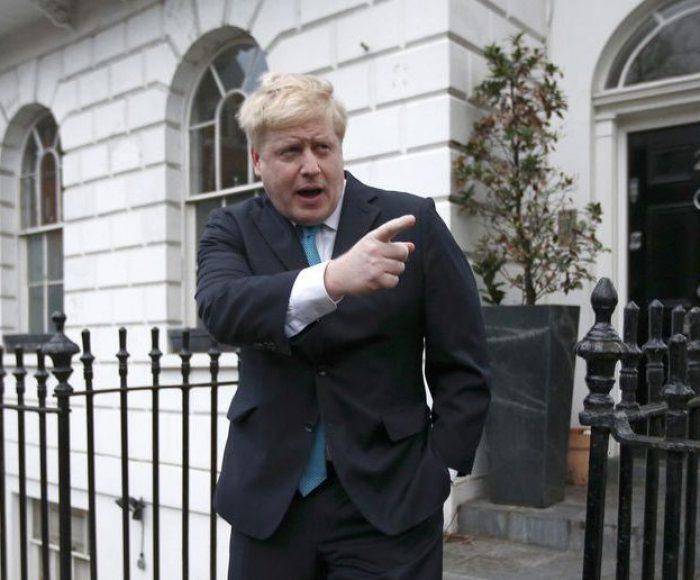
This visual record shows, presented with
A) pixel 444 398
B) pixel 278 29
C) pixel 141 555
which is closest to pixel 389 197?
pixel 444 398

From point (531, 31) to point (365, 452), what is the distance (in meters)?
4.49

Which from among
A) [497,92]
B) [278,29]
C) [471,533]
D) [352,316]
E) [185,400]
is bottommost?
[471,533]

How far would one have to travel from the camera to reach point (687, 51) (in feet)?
15.9

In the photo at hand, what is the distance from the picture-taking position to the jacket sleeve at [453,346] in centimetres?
181

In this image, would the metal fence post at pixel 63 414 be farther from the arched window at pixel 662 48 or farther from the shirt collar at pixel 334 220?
the arched window at pixel 662 48

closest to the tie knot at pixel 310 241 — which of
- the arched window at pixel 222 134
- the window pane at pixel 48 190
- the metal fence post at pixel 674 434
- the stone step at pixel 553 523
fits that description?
the metal fence post at pixel 674 434

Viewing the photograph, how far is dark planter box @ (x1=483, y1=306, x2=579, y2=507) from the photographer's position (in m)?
4.18

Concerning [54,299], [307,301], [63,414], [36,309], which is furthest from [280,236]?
[36,309]

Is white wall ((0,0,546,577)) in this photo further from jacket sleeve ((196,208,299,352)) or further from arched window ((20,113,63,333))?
jacket sleeve ((196,208,299,352))

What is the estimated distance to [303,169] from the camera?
1.74 metres

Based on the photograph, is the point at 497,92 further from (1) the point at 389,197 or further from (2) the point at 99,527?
(2) the point at 99,527

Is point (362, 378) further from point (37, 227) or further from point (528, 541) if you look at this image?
point (37, 227)

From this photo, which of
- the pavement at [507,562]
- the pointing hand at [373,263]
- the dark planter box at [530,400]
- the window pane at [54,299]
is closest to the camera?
the pointing hand at [373,263]

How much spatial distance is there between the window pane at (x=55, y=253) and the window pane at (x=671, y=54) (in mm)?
6315
